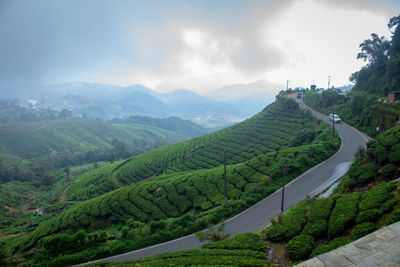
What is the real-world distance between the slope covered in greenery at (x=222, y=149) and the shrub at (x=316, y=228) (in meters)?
29.4

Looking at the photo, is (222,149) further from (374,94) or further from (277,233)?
(277,233)

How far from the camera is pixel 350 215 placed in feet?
38.5

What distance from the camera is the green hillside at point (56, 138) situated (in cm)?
12073

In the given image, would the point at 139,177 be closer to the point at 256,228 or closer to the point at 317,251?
the point at 256,228

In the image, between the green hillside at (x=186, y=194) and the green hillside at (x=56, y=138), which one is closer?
the green hillside at (x=186, y=194)

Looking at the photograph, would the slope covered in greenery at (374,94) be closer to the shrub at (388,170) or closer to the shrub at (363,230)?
the shrub at (388,170)

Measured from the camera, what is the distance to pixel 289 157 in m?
30.2

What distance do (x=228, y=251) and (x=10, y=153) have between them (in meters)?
143

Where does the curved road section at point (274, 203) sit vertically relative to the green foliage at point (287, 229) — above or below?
below

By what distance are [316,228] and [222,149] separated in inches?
1515

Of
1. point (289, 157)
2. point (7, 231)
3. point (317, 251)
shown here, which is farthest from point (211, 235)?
point (7, 231)

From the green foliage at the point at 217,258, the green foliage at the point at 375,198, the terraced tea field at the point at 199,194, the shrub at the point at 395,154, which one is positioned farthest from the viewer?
the terraced tea field at the point at 199,194

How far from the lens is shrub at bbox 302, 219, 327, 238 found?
1190cm

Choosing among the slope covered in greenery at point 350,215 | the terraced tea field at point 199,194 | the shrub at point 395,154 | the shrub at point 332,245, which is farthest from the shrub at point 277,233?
the shrub at point 395,154
